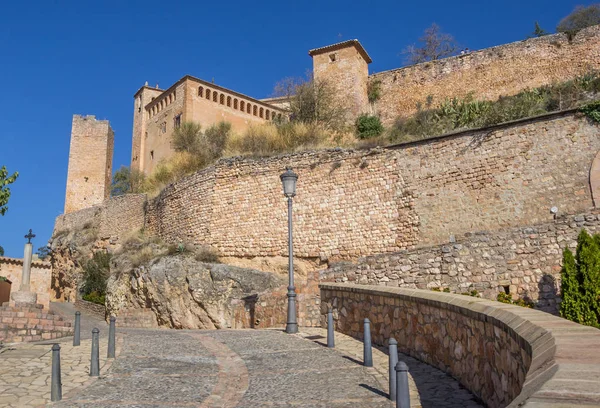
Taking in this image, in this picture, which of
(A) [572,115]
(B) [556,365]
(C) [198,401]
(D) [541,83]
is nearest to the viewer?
(B) [556,365]

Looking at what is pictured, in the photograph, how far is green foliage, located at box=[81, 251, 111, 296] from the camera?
28.5 metres

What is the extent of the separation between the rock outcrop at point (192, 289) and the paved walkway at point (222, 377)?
7.08 meters

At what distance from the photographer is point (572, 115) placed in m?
15.6

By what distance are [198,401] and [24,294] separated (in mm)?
10957

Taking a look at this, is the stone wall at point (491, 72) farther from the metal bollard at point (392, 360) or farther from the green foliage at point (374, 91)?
the metal bollard at point (392, 360)

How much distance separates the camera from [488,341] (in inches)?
201

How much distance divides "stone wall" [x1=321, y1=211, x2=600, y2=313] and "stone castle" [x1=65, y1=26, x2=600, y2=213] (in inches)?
720

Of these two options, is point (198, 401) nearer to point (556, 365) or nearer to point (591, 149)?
point (556, 365)

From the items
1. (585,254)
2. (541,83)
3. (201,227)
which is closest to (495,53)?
(541,83)

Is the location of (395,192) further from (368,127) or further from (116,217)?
(116,217)

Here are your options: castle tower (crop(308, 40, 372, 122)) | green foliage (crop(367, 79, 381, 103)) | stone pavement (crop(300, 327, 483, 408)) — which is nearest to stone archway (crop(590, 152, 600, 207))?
stone pavement (crop(300, 327, 483, 408))

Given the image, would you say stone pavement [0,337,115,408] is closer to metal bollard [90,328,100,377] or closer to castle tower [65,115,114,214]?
metal bollard [90,328,100,377]

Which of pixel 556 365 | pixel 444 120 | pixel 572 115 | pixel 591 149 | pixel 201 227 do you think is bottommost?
pixel 556 365

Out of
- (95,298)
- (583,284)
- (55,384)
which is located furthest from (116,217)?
(583,284)
